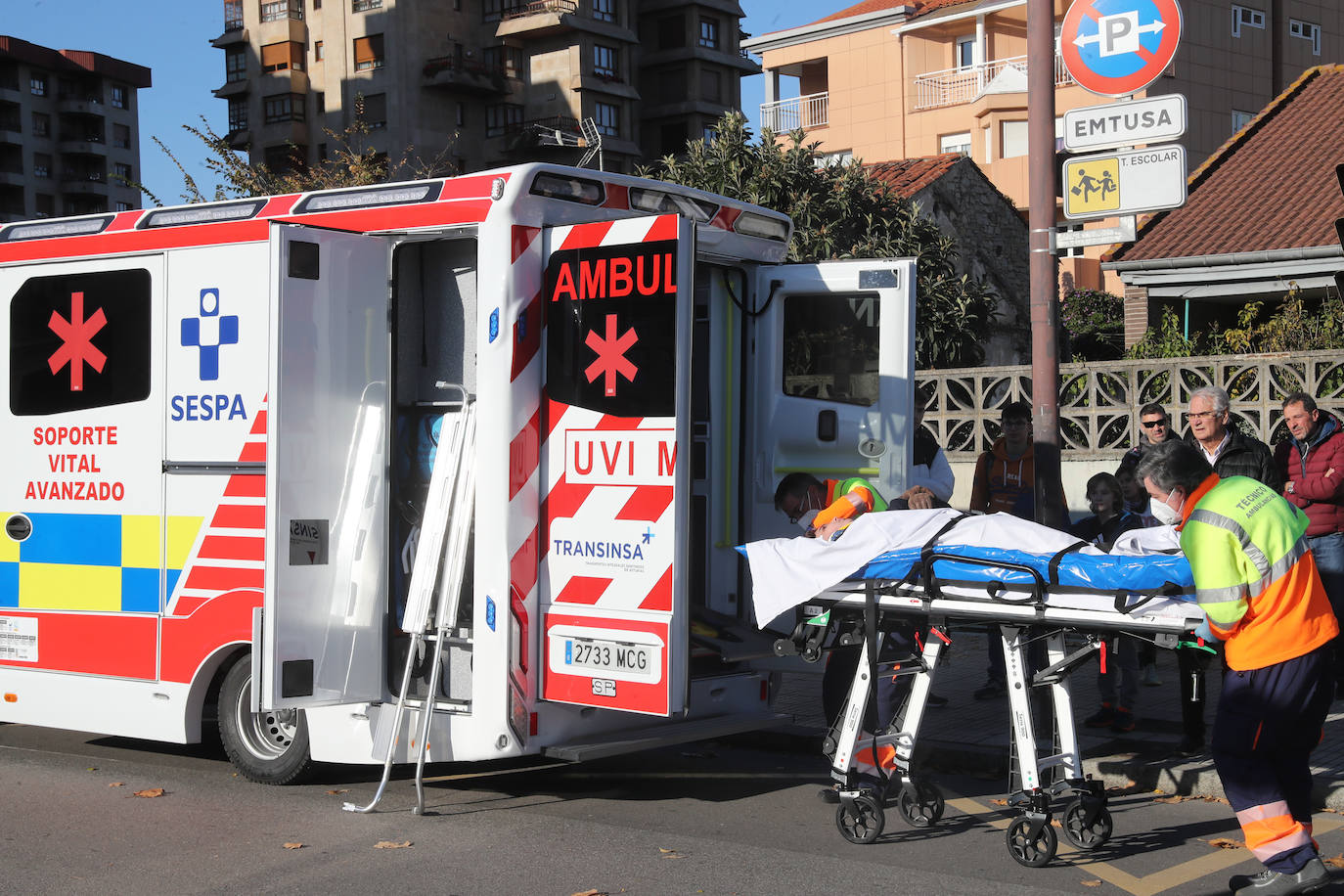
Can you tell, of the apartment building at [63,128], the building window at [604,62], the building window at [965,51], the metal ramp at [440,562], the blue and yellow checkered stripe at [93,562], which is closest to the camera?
the metal ramp at [440,562]

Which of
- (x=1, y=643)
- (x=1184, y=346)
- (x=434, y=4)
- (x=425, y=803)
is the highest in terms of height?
(x=434, y=4)

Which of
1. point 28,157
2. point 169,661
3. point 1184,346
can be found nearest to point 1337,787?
point 169,661

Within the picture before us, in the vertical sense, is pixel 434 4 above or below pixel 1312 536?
above

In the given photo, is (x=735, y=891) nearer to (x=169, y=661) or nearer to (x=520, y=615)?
(x=520, y=615)

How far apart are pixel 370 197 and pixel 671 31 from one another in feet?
185

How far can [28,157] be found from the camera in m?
87.1

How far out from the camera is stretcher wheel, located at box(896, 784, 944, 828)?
6.55 meters

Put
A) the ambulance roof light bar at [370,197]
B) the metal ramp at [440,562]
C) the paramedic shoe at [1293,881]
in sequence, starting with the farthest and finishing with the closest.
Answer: the ambulance roof light bar at [370,197]
the metal ramp at [440,562]
the paramedic shoe at [1293,881]

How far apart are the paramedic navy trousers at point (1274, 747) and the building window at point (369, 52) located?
51.6 meters

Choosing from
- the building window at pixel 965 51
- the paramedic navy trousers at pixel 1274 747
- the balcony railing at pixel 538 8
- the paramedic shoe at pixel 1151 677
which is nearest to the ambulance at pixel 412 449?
the paramedic navy trousers at pixel 1274 747

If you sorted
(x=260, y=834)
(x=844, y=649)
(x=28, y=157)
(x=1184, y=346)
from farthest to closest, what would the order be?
1. (x=28, y=157)
2. (x=1184, y=346)
3. (x=844, y=649)
4. (x=260, y=834)

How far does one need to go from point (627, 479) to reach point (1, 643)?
166 inches

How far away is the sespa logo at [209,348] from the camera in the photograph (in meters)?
7.66

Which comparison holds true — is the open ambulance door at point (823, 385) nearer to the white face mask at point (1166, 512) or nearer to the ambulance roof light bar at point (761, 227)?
the ambulance roof light bar at point (761, 227)
